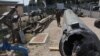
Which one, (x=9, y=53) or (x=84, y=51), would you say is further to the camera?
(x=9, y=53)

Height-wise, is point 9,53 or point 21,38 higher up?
point 9,53

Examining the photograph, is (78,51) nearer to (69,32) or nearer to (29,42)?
(69,32)

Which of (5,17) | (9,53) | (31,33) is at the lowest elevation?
(31,33)

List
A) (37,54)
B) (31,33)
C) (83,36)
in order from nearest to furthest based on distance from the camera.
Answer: (83,36) → (37,54) → (31,33)

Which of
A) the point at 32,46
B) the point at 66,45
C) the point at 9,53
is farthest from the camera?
the point at 32,46

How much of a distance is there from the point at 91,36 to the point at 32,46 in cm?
792

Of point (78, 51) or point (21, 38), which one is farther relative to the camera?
point (21, 38)

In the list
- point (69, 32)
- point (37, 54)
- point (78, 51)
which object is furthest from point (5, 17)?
point (78, 51)

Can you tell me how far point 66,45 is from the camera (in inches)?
200

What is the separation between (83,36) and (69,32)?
1.62 feet

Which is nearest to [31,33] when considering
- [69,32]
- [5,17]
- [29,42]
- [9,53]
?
[29,42]

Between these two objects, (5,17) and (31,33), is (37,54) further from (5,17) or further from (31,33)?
(31,33)

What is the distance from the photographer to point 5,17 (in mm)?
10914

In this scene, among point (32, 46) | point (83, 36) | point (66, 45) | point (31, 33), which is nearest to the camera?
point (83, 36)
